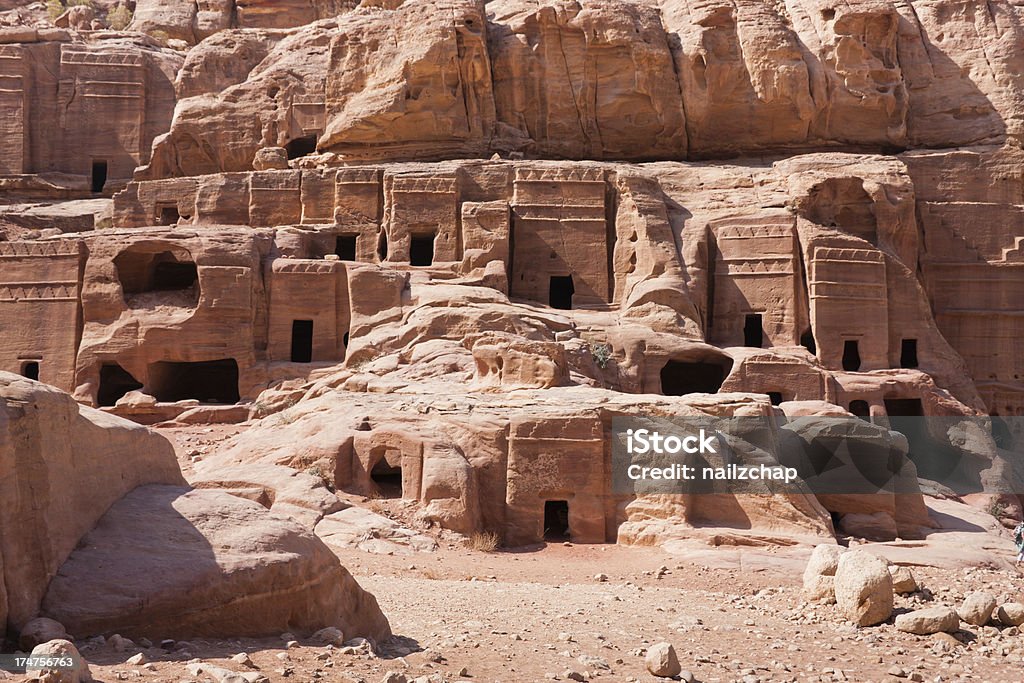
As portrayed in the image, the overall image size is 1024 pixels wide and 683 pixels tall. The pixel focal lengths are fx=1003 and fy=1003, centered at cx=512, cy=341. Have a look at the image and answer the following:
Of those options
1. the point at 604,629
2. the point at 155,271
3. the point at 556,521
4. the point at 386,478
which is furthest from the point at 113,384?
the point at 604,629

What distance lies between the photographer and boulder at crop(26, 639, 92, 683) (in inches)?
210

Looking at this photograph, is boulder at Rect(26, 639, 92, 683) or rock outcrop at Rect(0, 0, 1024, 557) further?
rock outcrop at Rect(0, 0, 1024, 557)

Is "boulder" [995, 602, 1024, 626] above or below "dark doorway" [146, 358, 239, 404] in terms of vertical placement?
above

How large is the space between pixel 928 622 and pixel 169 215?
26257 mm

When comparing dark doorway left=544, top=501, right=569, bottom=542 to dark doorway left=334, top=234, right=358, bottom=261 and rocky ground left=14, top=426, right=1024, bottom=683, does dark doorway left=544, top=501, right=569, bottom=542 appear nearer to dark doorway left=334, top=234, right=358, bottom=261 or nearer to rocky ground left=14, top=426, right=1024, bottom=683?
rocky ground left=14, top=426, right=1024, bottom=683

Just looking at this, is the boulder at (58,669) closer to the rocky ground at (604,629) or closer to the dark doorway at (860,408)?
the rocky ground at (604,629)

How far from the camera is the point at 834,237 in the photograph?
2828cm

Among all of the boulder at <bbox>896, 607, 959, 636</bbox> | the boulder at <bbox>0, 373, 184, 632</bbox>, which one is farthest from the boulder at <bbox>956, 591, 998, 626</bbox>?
the boulder at <bbox>0, 373, 184, 632</bbox>

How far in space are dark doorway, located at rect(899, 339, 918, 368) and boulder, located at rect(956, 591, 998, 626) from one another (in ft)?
56.8

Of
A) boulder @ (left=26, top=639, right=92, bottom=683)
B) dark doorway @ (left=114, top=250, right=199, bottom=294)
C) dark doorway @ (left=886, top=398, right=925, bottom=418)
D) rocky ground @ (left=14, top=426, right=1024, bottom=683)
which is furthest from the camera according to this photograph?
dark doorway @ (left=114, top=250, right=199, bottom=294)

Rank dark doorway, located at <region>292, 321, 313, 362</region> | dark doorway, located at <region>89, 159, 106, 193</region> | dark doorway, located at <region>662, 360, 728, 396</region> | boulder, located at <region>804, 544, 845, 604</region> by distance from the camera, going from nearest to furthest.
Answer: boulder, located at <region>804, 544, 845, 604</region> → dark doorway, located at <region>662, 360, 728, 396</region> → dark doorway, located at <region>292, 321, 313, 362</region> → dark doorway, located at <region>89, 159, 106, 193</region>

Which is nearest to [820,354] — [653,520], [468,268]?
[468,268]

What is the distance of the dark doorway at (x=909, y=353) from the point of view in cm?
2895

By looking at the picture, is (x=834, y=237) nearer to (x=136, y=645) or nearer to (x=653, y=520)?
(x=653, y=520)
